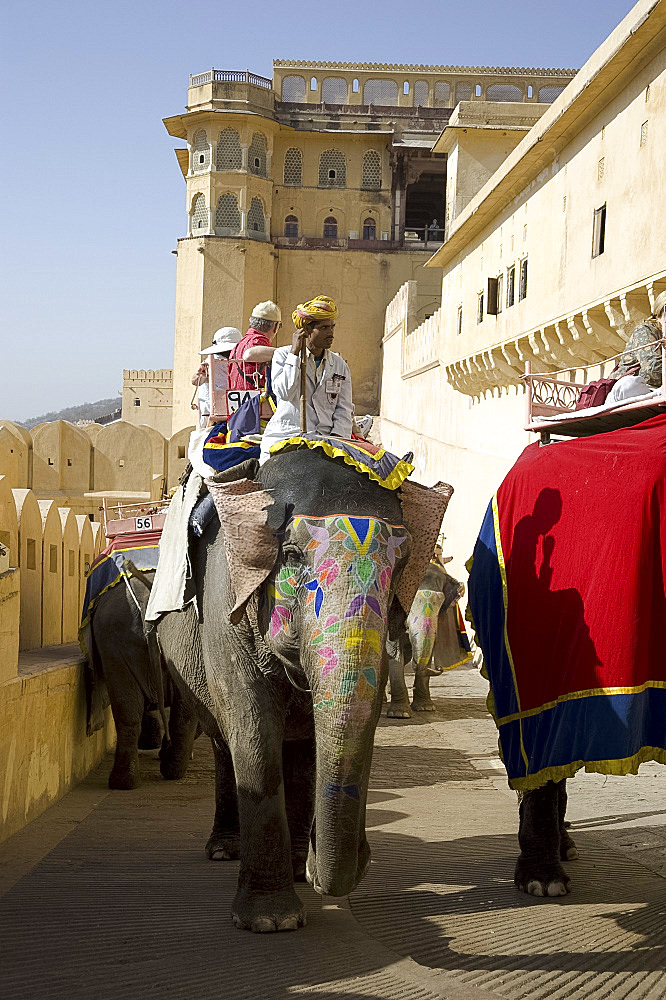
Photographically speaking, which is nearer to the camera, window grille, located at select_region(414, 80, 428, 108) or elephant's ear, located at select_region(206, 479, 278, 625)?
elephant's ear, located at select_region(206, 479, 278, 625)

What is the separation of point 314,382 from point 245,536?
3.46ft

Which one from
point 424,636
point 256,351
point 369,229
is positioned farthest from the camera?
point 369,229

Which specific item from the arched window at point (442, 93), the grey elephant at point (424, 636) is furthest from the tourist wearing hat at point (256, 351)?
the arched window at point (442, 93)

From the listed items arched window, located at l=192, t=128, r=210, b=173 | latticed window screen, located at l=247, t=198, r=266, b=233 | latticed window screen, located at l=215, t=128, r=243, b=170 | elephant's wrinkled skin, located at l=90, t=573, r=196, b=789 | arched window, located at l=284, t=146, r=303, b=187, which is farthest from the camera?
arched window, located at l=284, t=146, r=303, b=187

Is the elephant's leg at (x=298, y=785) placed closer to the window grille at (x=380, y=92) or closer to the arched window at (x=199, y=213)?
the arched window at (x=199, y=213)

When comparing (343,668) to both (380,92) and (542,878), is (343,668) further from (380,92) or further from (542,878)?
(380,92)

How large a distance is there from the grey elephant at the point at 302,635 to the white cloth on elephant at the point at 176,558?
0.07 m

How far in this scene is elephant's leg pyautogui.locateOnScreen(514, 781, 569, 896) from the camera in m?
5.08

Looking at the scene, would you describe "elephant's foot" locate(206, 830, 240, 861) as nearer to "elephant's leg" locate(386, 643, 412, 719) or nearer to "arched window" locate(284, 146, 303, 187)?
"elephant's leg" locate(386, 643, 412, 719)

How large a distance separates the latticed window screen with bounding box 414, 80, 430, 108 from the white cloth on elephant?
43.2m

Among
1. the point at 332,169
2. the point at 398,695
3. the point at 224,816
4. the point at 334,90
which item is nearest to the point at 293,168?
the point at 332,169

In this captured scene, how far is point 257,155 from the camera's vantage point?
41812 mm

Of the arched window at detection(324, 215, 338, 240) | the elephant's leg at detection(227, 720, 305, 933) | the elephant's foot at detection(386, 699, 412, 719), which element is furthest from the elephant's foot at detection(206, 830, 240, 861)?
the arched window at detection(324, 215, 338, 240)

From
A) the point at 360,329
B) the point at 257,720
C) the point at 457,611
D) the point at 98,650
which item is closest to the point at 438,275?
the point at 360,329
